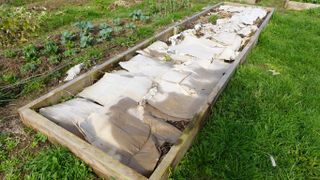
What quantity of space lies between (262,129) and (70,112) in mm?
2232

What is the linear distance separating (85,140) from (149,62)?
77.2 inches

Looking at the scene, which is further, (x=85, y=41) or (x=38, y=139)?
(x=85, y=41)

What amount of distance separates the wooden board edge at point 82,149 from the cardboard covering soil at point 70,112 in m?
0.14

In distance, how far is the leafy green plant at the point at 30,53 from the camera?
455 centimetres

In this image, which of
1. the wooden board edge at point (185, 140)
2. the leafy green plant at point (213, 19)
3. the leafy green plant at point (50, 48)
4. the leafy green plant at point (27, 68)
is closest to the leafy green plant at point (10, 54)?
the leafy green plant at point (50, 48)

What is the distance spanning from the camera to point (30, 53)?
4.59 meters

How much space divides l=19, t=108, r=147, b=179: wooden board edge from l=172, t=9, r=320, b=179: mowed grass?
519mm

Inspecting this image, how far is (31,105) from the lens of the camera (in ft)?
9.62

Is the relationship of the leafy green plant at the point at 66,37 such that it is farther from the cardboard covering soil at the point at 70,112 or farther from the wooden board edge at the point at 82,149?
the wooden board edge at the point at 82,149

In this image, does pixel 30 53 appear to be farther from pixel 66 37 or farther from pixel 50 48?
pixel 66 37

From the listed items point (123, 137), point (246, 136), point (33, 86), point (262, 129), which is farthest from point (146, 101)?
point (33, 86)

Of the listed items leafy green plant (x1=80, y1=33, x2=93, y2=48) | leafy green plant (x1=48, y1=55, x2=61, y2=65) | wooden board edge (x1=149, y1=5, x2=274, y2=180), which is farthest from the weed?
wooden board edge (x1=149, y1=5, x2=274, y2=180)

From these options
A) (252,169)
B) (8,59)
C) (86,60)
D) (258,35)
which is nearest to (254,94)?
(252,169)

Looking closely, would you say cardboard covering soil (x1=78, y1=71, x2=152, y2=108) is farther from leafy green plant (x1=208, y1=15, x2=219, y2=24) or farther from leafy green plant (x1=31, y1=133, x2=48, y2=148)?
leafy green plant (x1=208, y1=15, x2=219, y2=24)
